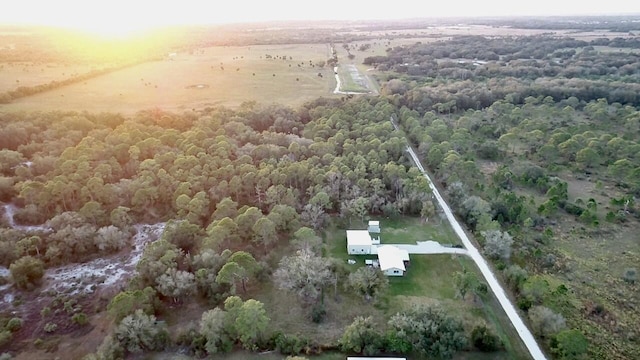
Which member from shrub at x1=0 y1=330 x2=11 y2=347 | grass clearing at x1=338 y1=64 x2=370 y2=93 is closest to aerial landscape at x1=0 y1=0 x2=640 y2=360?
shrub at x1=0 y1=330 x2=11 y2=347

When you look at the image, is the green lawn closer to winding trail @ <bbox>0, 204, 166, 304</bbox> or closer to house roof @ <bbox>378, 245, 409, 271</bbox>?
house roof @ <bbox>378, 245, 409, 271</bbox>

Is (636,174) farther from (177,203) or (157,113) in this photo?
(157,113)

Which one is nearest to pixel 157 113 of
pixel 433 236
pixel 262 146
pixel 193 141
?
pixel 193 141

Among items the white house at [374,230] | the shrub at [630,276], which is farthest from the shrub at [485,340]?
the shrub at [630,276]

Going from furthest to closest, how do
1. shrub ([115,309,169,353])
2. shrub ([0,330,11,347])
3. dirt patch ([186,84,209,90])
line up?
dirt patch ([186,84,209,90]), shrub ([0,330,11,347]), shrub ([115,309,169,353])

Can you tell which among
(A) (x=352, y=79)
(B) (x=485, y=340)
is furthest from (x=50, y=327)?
(A) (x=352, y=79)

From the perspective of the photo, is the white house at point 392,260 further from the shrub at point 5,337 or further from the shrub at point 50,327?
the shrub at point 5,337

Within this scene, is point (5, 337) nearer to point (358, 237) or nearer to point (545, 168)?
point (358, 237)
